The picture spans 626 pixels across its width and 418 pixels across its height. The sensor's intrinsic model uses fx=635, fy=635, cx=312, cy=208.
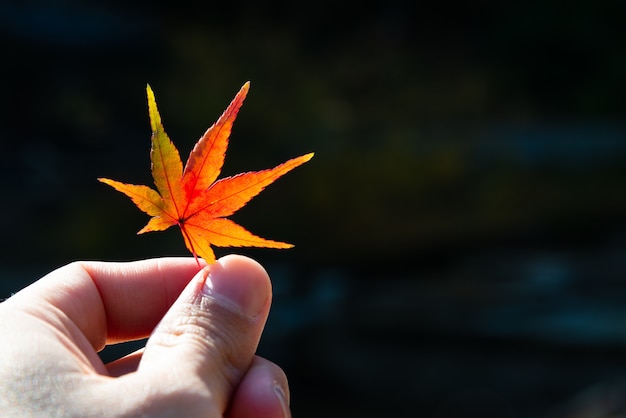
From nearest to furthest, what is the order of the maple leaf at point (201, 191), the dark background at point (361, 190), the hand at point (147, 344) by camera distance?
the hand at point (147, 344)
the maple leaf at point (201, 191)
the dark background at point (361, 190)

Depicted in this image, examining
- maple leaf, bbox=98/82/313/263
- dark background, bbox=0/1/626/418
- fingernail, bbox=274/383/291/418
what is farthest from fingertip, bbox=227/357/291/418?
dark background, bbox=0/1/626/418

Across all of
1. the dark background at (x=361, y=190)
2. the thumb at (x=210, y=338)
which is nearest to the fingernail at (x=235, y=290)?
the thumb at (x=210, y=338)

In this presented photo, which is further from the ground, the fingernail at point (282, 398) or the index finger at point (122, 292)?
the index finger at point (122, 292)

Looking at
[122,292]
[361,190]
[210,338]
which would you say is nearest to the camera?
[210,338]

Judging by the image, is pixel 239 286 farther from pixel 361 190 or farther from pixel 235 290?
pixel 361 190

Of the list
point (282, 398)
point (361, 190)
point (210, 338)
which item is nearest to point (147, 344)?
point (210, 338)

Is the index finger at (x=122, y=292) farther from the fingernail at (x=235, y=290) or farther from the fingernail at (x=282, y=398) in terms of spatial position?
the fingernail at (x=282, y=398)

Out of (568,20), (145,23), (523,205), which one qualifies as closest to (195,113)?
(145,23)
